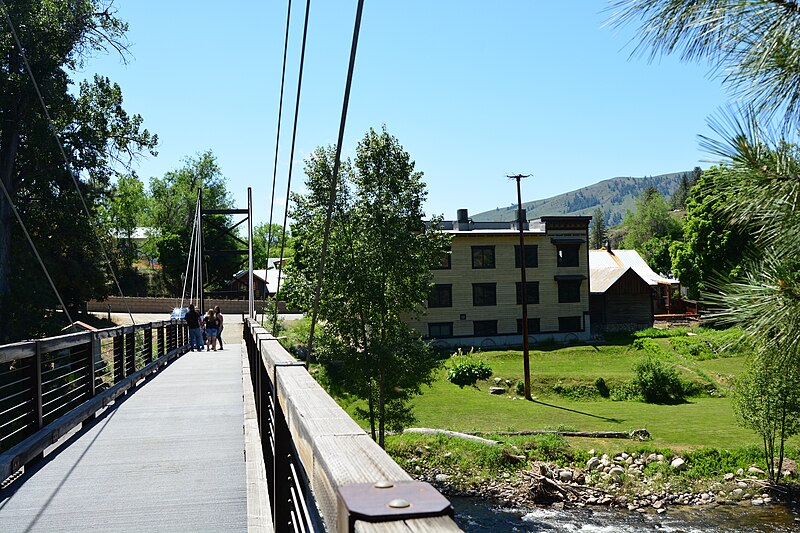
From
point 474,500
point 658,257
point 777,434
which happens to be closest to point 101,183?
point 474,500

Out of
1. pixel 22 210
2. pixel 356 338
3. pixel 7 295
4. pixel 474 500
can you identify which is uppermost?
pixel 22 210

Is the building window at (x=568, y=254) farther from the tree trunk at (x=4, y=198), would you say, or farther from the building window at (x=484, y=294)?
the tree trunk at (x=4, y=198)

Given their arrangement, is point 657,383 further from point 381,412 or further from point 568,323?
point 568,323

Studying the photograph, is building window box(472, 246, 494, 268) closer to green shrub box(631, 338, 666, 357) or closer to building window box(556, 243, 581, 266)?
building window box(556, 243, 581, 266)

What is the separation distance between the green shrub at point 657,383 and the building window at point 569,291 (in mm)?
13634

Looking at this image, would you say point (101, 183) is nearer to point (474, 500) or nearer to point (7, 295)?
point (7, 295)

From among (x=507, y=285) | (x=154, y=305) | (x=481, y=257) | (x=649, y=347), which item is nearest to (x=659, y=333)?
(x=649, y=347)

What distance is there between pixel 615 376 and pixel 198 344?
2059 centimetres

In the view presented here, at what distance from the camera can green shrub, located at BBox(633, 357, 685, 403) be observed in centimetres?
3341

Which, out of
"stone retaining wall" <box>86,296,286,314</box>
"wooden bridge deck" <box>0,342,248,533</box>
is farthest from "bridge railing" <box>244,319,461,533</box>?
"stone retaining wall" <box>86,296,286,314</box>

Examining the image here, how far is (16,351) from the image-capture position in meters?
6.79

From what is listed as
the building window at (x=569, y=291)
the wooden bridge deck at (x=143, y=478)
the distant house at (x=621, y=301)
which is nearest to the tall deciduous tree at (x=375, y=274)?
the wooden bridge deck at (x=143, y=478)

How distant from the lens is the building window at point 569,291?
47.9 meters

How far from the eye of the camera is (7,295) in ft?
89.9
